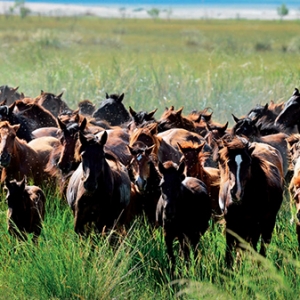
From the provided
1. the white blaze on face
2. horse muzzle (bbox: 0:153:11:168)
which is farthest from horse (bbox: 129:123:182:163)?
the white blaze on face

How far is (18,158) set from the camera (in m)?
12.3

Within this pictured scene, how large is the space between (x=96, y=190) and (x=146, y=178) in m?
0.88

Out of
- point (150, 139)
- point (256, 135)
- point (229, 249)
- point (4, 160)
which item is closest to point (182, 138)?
point (256, 135)

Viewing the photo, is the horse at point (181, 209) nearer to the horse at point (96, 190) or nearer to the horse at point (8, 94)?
the horse at point (96, 190)

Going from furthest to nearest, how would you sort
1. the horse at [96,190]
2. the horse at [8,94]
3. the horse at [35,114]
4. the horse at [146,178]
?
the horse at [8,94] → the horse at [35,114] → the horse at [146,178] → the horse at [96,190]

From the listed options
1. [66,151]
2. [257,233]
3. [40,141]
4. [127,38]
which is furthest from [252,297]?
[127,38]

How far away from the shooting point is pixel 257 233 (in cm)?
934

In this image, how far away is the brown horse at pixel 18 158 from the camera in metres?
11.7

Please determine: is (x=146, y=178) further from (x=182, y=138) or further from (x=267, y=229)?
(x=182, y=138)

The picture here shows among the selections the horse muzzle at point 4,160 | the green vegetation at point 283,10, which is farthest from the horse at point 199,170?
the green vegetation at point 283,10

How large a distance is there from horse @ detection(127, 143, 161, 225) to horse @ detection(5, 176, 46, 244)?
1.19 metres

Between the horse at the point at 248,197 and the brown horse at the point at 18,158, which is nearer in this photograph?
the horse at the point at 248,197

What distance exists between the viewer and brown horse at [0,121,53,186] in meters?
11.7

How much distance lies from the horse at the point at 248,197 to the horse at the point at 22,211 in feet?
6.81
